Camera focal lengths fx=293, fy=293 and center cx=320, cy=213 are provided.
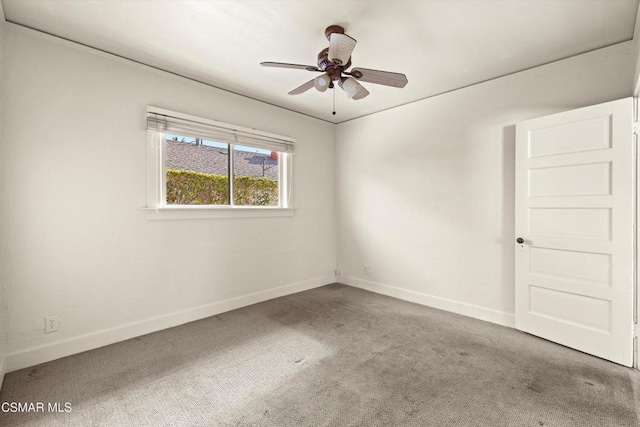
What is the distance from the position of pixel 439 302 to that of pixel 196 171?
325cm

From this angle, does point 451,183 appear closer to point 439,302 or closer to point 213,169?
point 439,302

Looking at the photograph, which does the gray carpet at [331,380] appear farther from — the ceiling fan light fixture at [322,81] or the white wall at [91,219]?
the ceiling fan light fixture at [322,81]

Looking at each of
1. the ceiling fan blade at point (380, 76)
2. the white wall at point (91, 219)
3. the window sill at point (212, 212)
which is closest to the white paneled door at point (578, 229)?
the ceiling fan blade at point (380, 76)

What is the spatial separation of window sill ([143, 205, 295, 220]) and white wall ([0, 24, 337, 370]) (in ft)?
0.26

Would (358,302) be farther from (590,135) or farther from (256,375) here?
(590,135)

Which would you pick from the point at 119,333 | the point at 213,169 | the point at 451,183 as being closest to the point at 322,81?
the point at 213,169

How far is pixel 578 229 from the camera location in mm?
2514

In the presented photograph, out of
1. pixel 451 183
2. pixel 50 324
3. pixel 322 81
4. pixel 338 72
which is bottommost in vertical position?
pixel 50 324

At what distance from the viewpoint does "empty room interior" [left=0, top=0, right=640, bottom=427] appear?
1.98 meters

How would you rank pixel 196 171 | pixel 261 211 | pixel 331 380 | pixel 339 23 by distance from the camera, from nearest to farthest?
pixel 331 380 → pixel 339 23 → pixel 196 171 → pixel 261 211

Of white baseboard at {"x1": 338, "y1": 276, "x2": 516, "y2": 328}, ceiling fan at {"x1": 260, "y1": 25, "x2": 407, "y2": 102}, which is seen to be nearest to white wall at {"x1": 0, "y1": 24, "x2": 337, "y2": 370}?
ceiling fan at {"x1": 260, "y1": 25, "x2": 407, "y2": 102}

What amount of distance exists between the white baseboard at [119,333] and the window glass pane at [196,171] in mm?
1180

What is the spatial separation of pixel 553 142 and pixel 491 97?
83 cm

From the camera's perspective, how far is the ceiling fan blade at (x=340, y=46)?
6.24 ft
